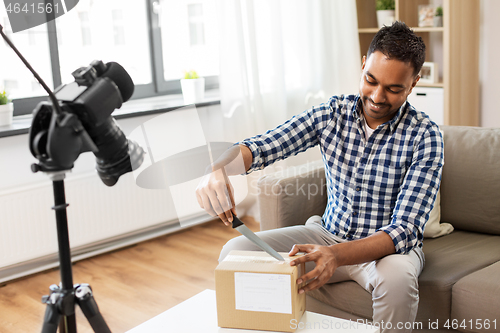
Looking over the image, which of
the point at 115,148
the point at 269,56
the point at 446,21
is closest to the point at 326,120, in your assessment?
the point at 115,148

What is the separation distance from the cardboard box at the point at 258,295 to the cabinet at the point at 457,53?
88.7 inches

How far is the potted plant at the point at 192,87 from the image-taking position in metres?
3.10

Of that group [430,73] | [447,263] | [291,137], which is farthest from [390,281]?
[430,73]

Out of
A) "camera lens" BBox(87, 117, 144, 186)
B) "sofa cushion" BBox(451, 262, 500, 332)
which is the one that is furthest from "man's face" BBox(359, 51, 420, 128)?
"camera lens" BBox(87, 117, 144, 186)

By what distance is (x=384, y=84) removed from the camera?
4.88 feet

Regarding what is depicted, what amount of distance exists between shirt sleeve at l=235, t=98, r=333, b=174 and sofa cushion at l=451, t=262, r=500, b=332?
62cm

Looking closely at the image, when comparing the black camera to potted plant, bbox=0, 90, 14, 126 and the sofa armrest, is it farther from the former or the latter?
potted plant, bbox=0, 90, 14, 126

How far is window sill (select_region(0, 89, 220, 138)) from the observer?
239cm

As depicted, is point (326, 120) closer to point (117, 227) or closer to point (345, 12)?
point (117, 227)

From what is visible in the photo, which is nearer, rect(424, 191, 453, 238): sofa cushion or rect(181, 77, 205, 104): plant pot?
rect(424, 191, 453, 238): sofa cushion

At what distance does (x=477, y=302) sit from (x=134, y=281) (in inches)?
60.4

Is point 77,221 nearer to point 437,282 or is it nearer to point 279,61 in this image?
point 279,61

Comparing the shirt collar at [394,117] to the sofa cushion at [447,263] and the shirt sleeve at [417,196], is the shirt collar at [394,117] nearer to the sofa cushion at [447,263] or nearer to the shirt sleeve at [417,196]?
the shirt sleeve at [417,196]

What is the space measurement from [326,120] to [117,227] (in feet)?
4.87
